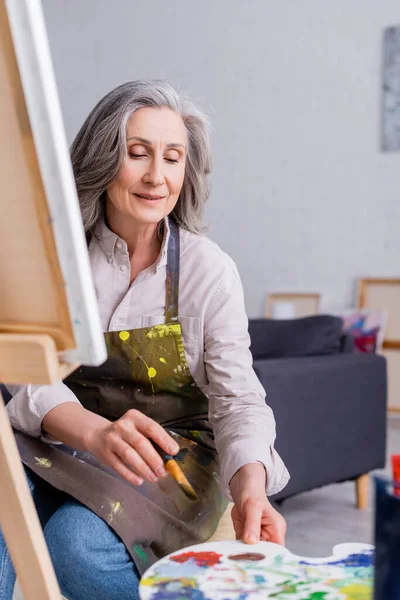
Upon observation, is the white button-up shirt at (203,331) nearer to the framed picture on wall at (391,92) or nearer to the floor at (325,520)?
the floor at (325,520)

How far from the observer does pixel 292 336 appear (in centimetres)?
340

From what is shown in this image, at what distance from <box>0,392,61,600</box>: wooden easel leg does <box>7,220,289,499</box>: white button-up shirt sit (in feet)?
1.40

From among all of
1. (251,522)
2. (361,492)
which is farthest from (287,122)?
(251,522)

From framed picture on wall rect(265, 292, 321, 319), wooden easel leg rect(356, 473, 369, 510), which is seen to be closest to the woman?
wooden easel leg rect(356, 473, 369, 510)

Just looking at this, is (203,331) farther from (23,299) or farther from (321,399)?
(321,399)

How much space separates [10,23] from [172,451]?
57 cm

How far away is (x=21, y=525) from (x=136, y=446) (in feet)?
0.64

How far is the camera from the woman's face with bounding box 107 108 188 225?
158 cm

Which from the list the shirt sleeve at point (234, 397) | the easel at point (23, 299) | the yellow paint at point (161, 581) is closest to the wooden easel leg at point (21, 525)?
the easel at point (23, 299)

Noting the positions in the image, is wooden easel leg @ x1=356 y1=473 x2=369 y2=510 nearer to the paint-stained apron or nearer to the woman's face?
the paint-stained apron

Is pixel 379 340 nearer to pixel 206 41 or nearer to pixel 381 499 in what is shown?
pixel 206 41

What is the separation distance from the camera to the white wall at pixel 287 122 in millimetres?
5746

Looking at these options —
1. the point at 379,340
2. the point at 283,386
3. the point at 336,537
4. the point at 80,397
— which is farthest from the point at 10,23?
the point at 379,340

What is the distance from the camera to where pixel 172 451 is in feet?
3.60
